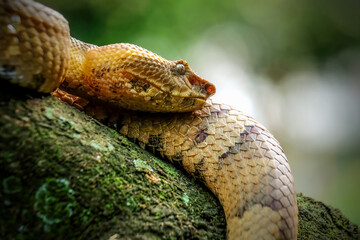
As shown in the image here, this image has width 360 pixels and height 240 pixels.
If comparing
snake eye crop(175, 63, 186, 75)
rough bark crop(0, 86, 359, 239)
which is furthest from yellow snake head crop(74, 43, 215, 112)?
rough bark crop(0, 86, 359, 239)

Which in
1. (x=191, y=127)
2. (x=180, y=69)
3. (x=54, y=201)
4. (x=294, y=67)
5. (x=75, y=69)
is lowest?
(x=54, y=201)

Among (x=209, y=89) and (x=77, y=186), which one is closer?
(x=77, y=186)

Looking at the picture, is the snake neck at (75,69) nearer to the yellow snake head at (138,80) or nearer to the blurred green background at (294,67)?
the yellow snake head at (138,80)

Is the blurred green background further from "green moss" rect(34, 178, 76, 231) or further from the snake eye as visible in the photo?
"green moss" rect(34, 178, 76, 231)

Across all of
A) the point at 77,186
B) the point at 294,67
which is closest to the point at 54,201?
the point at 77,186

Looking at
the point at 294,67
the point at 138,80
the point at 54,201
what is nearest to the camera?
the point at 54,201

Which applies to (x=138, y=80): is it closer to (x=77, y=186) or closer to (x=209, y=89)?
(x=209, y=89)

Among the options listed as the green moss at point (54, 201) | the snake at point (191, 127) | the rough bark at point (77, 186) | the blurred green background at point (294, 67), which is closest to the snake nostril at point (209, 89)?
the snake at point (191, 127)
